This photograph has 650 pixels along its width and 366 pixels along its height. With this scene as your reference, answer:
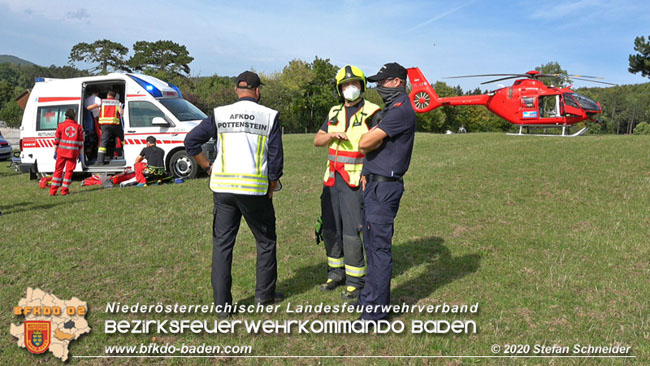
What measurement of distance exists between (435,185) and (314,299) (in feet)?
22.4

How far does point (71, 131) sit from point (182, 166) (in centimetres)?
287

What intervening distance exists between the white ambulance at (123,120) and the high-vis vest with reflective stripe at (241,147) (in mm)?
8220

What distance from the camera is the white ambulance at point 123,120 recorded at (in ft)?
39.4

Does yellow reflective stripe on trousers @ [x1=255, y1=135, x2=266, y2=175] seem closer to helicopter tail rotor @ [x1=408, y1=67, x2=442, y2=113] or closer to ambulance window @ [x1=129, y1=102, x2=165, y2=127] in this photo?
ambulance window @ [x1=129, y1=102, x2=165, y2=127]

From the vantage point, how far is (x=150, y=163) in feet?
38.3

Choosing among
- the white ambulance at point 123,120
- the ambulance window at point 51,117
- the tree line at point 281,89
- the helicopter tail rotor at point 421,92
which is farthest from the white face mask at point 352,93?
the tree line at point 281,89

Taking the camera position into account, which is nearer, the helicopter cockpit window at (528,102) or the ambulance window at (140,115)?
the ambulance window at (140,115)

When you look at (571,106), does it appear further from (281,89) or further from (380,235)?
(281,89)

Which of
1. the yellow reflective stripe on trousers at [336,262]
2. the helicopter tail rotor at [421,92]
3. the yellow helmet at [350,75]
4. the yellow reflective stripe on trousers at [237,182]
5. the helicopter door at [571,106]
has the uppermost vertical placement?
the helicopter tail rotor at [421,92]

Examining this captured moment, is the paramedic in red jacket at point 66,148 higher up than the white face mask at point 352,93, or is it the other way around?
the white face mask at point 352,93

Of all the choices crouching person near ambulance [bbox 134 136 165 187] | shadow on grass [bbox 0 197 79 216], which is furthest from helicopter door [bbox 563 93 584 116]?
shadow on grass [bbox 0 197 79 216]

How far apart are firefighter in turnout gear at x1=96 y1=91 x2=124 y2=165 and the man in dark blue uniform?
35.5 feet

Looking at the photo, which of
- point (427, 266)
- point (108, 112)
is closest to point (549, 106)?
point (427, 266)

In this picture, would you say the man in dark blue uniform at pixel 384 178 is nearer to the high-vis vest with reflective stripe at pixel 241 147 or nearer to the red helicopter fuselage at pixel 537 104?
the high-vis vest with reflective stripe at pixel 241 147
